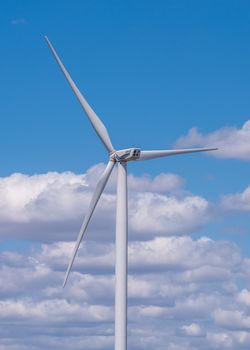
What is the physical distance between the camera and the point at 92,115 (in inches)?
2469

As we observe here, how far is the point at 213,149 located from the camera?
6209cm

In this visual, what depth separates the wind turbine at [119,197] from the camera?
5556cm

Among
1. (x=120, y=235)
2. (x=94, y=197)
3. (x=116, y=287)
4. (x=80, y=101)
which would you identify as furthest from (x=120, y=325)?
(x=80, y=101)

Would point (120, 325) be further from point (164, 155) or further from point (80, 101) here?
point (80, 101)

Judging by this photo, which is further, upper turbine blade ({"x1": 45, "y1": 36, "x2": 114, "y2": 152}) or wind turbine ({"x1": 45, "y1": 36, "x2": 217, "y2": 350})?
upper turbine blade ({"x1": 45, "y1": 36, "x2": 114, "y2": 152})

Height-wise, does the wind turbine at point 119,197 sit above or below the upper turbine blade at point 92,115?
below

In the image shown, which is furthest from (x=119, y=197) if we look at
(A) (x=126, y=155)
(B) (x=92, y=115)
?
(B) (x=92, y=115)

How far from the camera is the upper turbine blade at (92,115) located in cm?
6019

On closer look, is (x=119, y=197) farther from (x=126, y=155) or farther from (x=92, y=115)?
(x=92, y=115)

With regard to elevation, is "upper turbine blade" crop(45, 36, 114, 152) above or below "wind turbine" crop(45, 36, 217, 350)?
above

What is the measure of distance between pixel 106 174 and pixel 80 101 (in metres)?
7.66

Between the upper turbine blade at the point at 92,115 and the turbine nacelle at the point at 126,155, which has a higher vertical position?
the upper turbine blade at the point at 92,115

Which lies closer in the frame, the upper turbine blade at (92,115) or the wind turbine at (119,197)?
the wind turbine at (119,197)

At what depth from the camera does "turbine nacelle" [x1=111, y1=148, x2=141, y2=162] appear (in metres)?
57.7
